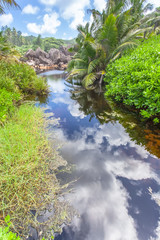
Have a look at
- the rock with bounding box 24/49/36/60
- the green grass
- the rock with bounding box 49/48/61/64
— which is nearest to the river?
the green grass

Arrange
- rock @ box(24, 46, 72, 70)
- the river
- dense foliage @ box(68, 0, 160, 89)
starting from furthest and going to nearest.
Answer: rock @ box(24, 46, 72, 70), dense foliage @ box(68, 0, 160, 89), the river

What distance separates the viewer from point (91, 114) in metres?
4.72

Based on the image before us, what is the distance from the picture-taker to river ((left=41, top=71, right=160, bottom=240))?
1.42 metres

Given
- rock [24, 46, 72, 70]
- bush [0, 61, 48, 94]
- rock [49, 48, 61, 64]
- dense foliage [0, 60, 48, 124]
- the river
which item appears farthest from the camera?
rock [49, 48, 61, 64]

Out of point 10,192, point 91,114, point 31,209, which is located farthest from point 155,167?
point 91,114

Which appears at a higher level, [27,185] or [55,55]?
[55,55]

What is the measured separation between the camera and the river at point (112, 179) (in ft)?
4.65

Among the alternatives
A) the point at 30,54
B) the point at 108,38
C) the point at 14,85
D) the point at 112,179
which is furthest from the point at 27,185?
the point at 30,54

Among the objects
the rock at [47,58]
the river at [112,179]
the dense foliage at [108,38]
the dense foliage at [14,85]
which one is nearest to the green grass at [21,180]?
the river at [112,179]

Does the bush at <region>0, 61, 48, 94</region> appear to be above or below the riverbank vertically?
above

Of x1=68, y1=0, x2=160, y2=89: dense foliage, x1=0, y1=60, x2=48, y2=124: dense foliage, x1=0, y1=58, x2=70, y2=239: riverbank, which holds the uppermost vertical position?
x1=68, y1=0, x2=160, y2=89: dense foliage

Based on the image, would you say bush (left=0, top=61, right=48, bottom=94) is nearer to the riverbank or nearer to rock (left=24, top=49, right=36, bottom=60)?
the riverbank

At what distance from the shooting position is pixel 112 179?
6.59 ft

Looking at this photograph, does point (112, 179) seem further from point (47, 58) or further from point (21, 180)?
point (47, 58)
